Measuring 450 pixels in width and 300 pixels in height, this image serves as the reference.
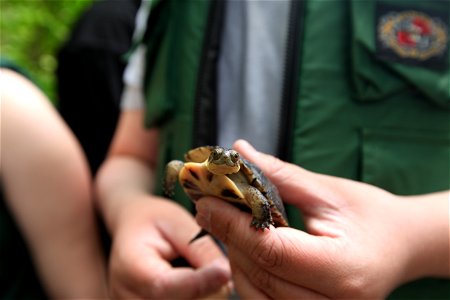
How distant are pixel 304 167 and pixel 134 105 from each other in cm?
55

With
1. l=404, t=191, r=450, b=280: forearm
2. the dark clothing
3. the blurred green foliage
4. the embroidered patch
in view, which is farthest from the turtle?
the blurred green foliage

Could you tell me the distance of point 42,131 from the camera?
0.99m

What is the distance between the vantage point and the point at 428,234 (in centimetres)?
76

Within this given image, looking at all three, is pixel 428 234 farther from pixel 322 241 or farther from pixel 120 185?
pixel 120 185

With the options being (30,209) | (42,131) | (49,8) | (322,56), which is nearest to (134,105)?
(42,131)

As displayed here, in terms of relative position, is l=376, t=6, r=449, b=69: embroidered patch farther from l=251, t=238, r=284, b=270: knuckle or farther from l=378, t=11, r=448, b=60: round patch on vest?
l=251, t=238, r=284, b=270: knuckle

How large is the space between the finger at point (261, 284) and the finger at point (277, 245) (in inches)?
0.6

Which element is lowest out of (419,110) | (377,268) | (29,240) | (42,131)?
(29,240)

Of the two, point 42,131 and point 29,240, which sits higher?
point 42,131

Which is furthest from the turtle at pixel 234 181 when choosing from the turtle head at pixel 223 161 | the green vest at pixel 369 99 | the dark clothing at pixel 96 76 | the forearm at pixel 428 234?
the dark clothing at pixel 96 76

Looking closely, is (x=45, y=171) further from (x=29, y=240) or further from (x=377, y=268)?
(x=377, y=268)

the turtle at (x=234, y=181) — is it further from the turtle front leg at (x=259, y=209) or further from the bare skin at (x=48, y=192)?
the bare skin at (x=48, y=192)

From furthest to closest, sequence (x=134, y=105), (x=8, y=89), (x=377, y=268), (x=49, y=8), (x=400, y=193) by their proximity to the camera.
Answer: (x=49, y=8), (x=134, y=105), (x=8, y=89), (x=400, y=193), (x=377, y=268)

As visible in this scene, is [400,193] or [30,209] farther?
[30,209]
